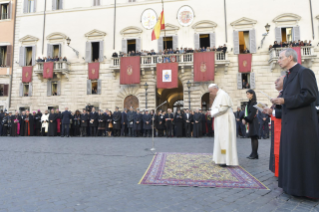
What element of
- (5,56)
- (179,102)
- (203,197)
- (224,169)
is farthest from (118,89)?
(203,197)

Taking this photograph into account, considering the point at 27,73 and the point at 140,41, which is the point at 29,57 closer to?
the point at 27,73

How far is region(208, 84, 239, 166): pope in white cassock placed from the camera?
16.9 ft

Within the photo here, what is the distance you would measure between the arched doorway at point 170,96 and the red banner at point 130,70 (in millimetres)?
3488

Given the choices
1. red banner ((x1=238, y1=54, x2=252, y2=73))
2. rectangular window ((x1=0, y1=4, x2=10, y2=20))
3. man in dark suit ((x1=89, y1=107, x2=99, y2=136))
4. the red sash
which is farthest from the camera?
Answer: rectangular window ((x1=0, y1=4, x2=10, y2=20))

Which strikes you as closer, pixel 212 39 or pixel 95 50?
pixel 212 39

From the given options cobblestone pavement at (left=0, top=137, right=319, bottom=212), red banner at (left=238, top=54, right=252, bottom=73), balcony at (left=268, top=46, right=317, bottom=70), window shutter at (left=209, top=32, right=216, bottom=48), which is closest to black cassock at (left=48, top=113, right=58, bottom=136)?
cobblestone pavement at (left=0, top=137, right=319, bottom=212)

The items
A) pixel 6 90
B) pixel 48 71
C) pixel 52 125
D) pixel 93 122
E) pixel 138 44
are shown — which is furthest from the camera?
pixel 6 90

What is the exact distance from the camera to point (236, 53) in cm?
1922

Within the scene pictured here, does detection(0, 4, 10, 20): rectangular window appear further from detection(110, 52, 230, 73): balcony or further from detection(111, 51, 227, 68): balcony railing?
detection(111, 51, 227, 68): balcony railing

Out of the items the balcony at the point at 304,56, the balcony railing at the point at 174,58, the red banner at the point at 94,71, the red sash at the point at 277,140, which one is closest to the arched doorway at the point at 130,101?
the balcony railing at the point at 174,58

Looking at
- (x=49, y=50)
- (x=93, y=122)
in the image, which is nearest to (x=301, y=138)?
(x=93, y=122)

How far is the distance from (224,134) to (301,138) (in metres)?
2.37

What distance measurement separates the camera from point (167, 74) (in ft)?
63.2

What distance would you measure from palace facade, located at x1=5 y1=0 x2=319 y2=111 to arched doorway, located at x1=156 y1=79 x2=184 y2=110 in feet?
1.26
